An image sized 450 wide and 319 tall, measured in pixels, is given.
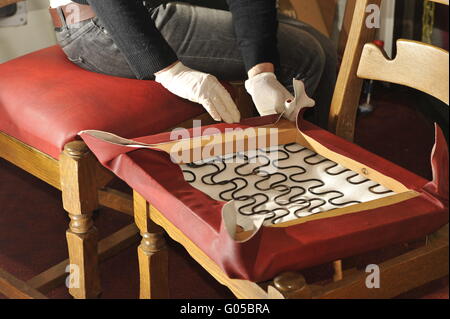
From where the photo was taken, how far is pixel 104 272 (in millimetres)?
1886

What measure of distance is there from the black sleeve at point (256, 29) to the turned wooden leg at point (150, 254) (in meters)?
0.48

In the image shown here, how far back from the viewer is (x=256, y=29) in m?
1.66

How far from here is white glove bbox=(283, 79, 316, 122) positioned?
4.59 ft

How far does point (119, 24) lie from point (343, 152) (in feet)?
1.95

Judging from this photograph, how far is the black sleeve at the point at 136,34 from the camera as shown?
1.55 m

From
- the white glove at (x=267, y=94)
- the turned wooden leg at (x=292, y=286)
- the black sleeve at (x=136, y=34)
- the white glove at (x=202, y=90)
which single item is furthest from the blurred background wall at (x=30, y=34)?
Result: the turned wooden leg at (x=292, y=286)

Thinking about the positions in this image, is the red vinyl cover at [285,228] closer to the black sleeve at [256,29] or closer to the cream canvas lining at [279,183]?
the cream canvas lining at [279,183]

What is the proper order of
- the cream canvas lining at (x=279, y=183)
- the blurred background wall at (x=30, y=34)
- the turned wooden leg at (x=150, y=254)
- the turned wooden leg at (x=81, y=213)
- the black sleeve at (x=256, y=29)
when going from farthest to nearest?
the blurred background wall at (x=30, y=34), the black sleeve at (x=256, y=29), the turned wooden leg at (x=81, y=213), the turned wooden leg at (x=150, y=254), the cream canvas lining at (x=279, y=183)

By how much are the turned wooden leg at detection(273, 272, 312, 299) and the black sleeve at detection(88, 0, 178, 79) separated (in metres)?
0.70

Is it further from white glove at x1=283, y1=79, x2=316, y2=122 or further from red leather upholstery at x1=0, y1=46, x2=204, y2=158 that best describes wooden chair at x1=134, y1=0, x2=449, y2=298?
red leather upholstery at x1=0, y1=46, x2=204, y2=158

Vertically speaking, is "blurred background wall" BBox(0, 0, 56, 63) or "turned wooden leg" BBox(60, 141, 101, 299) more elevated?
"blurred background wall" BBox(0, 0, 56, 63)

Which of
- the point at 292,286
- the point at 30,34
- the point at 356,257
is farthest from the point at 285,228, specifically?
the point at 30,34

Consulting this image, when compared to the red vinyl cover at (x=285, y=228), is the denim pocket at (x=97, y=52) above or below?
above
